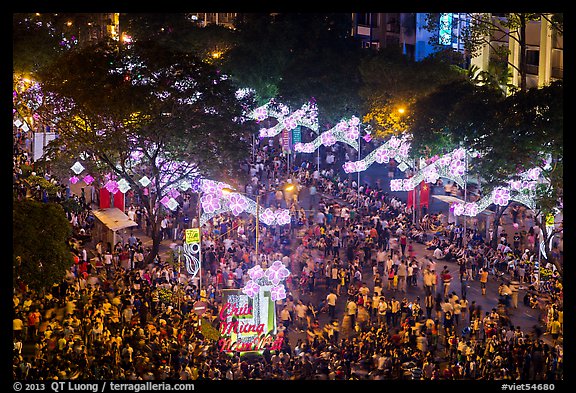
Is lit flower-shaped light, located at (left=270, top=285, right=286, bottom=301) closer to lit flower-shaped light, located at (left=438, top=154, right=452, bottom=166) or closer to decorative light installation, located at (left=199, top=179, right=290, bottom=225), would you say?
decorative light installation, located at (left=199, top=179, right=290, bottom=225)

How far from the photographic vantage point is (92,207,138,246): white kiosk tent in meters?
39.6

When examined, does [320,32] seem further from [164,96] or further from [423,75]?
[164,96]

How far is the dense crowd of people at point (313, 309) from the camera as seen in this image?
28.3 m

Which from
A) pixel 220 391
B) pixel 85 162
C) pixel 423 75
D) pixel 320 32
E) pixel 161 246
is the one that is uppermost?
pixel 320 32

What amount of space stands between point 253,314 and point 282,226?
45.0 feet

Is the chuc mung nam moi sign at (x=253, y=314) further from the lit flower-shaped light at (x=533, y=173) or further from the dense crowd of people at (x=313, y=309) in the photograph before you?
the lit flower-shaped light at (x=533, y=173)

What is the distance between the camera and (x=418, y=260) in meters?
40.6

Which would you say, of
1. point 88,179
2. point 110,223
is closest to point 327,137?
point 88,179

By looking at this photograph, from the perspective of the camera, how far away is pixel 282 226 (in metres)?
44.2

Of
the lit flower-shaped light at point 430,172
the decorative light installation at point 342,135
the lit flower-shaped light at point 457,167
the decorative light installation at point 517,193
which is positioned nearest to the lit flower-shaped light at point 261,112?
the decorative light installation at point 342,135

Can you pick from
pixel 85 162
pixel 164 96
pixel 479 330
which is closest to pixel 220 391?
pixel 479 330

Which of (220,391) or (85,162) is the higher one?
(85,162)

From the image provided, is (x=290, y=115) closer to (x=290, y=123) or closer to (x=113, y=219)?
(x=290, y=123)
